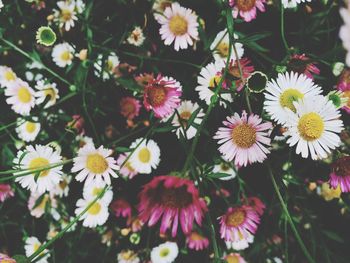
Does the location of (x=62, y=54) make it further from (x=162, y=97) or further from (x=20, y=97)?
(x=162, y=97)

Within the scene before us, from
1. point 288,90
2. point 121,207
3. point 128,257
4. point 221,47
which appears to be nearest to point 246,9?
point 221,47

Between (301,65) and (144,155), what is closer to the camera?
(301,65)

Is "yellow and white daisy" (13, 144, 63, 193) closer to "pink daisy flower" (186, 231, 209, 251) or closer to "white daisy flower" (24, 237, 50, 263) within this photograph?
"white daisy flower" (24, 237, 50, 263)

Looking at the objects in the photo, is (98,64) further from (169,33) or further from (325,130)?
(325,130)

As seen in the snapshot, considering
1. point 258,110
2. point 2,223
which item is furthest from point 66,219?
point 258,110

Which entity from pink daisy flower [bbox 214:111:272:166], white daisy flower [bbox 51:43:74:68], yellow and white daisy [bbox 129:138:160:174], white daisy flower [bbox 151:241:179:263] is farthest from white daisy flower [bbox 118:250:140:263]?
white daisy flower [bbox 51:43:74:68]

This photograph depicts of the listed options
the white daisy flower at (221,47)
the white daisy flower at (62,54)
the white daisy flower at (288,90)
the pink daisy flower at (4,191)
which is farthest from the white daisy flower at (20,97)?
the white daisy flower at (288,90)

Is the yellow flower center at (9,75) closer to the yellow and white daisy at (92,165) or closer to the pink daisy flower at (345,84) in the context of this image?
the yellow and white daisy at (92,165)
